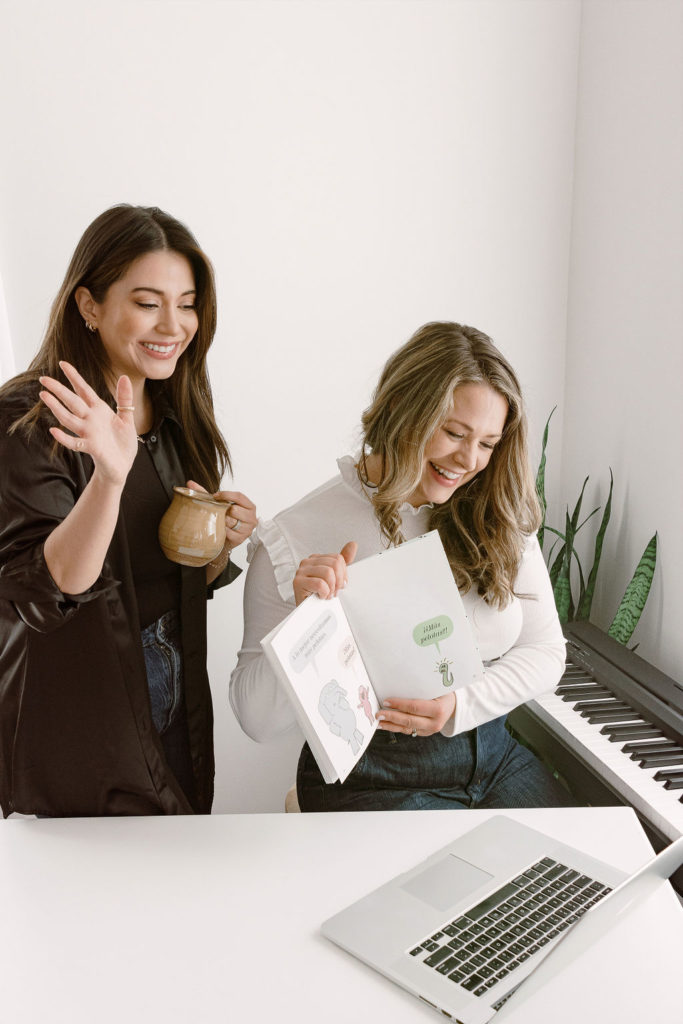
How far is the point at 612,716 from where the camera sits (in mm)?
1926

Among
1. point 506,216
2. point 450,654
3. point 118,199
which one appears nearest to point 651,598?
point 450,654

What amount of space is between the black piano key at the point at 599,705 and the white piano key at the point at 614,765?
0.02 meters

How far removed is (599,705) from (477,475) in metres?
0.67

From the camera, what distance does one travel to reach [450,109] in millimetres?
2471

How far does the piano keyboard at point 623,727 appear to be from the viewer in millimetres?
1638

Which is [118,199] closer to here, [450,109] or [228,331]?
[228,331]

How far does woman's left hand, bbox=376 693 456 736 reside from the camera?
1414mm

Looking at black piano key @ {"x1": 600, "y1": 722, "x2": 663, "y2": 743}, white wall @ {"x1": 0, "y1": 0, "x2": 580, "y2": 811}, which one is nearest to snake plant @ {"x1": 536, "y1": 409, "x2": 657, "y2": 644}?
white wall @ {"x1": 0, "y1": 0, "x2": 580, "y2": 811}

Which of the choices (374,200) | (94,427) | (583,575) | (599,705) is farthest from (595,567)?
(94,427)

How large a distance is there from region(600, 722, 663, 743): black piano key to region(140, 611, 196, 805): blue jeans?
925 millimetres

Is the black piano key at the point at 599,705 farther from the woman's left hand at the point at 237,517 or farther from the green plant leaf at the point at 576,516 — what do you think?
the woman's left hand at the point at 237,517

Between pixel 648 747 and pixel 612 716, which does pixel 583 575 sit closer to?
pixel 612 716

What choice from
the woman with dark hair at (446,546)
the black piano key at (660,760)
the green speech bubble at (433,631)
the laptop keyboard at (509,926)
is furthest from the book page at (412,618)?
the black piano key at (660,760)

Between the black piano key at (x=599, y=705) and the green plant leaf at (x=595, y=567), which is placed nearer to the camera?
the black piano key at (x=599, y=705)
